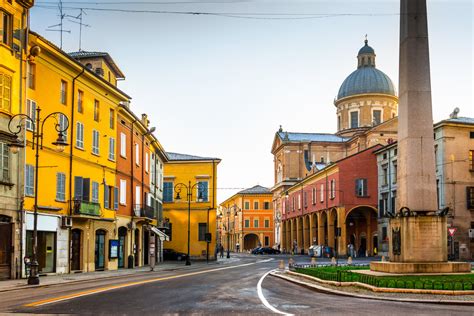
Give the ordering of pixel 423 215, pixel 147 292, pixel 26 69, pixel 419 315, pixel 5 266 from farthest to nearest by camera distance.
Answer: pixel 26 69 < pixel 5 266 < pixel 423 215 < pixel 147 292 < pixel 419 315

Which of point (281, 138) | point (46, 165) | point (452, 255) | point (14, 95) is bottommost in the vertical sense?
point (452, 255)

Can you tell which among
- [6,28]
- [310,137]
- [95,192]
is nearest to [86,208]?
[95,192]

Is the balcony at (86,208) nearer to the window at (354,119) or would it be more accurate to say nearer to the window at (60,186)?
the window at (60,186)

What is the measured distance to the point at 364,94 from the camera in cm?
10325

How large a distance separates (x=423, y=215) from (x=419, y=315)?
929 cm

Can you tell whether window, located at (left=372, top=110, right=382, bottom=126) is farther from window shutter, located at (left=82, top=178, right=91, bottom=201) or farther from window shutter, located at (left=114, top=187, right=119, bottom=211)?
window shutter, located at (left=82, top=178, right=91, bottom=201)

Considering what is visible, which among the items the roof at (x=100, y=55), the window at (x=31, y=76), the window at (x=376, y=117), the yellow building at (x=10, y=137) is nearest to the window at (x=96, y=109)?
the roof at (x=100, y=55)

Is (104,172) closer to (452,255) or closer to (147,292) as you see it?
(147,292)

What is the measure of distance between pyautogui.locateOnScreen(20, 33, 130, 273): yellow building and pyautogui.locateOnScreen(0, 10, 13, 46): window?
150 cm

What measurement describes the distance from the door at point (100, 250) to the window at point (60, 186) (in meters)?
5.25

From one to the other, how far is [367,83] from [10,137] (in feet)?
Result: 265

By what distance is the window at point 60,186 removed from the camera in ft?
116

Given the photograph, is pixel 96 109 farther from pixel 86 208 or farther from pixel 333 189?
pixel 333 189

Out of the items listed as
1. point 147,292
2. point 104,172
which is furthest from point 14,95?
point 147,292
